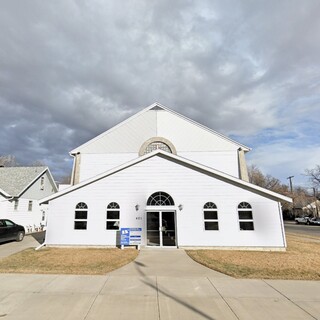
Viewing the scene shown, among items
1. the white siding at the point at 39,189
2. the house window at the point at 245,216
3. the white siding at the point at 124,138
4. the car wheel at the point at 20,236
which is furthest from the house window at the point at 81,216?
the white siding at the point at 39,189

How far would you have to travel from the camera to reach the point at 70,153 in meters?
21.5

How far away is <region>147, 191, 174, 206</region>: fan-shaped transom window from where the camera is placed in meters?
14.3

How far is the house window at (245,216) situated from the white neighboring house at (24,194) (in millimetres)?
19594

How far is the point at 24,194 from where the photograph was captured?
75.9 feet

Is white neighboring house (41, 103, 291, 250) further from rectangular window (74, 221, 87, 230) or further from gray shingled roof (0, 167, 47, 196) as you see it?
gray shingled roof (0, 167, 47, 196)

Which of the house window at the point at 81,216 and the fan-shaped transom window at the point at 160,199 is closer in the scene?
the house window at the point at 81,216

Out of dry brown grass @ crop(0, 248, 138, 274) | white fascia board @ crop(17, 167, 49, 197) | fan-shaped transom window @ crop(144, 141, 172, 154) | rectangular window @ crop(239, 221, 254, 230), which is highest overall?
fan-shaped transom window @ crop(144, 141, 172, 154)

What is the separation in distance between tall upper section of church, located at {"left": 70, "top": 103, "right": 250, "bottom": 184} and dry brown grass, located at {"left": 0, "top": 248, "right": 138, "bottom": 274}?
907cm

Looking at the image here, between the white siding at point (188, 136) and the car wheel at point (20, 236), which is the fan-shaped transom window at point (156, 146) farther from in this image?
the car wheel at point (20, 236)

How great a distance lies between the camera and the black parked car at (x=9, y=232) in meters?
15.1

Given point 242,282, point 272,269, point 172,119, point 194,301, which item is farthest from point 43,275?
point 172,119

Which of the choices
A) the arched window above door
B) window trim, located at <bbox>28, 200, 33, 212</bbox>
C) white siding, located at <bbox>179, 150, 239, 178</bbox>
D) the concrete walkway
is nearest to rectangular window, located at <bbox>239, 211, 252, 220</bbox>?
the concrete walkway

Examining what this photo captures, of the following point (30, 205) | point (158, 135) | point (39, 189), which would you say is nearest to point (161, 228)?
point (158, 135)

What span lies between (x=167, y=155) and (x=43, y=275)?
9.02 meters
